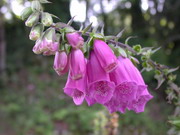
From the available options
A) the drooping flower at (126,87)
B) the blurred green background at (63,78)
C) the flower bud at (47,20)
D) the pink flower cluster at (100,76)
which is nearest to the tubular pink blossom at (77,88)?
the pink flower cluster at (100,76)

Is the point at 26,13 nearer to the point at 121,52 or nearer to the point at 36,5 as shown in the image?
the point at 36,5

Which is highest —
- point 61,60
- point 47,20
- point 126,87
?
point 47,20

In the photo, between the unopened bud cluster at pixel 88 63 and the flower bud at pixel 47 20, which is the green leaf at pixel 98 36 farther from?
the flower bud at pixel 47 20

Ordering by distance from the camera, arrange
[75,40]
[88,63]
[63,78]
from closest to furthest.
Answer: [75,40]
[88,63]
[63,78]

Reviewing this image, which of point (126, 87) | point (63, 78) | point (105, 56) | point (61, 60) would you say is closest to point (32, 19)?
point (61, 60)

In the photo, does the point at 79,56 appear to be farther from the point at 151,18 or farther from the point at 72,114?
the point at 151,18
